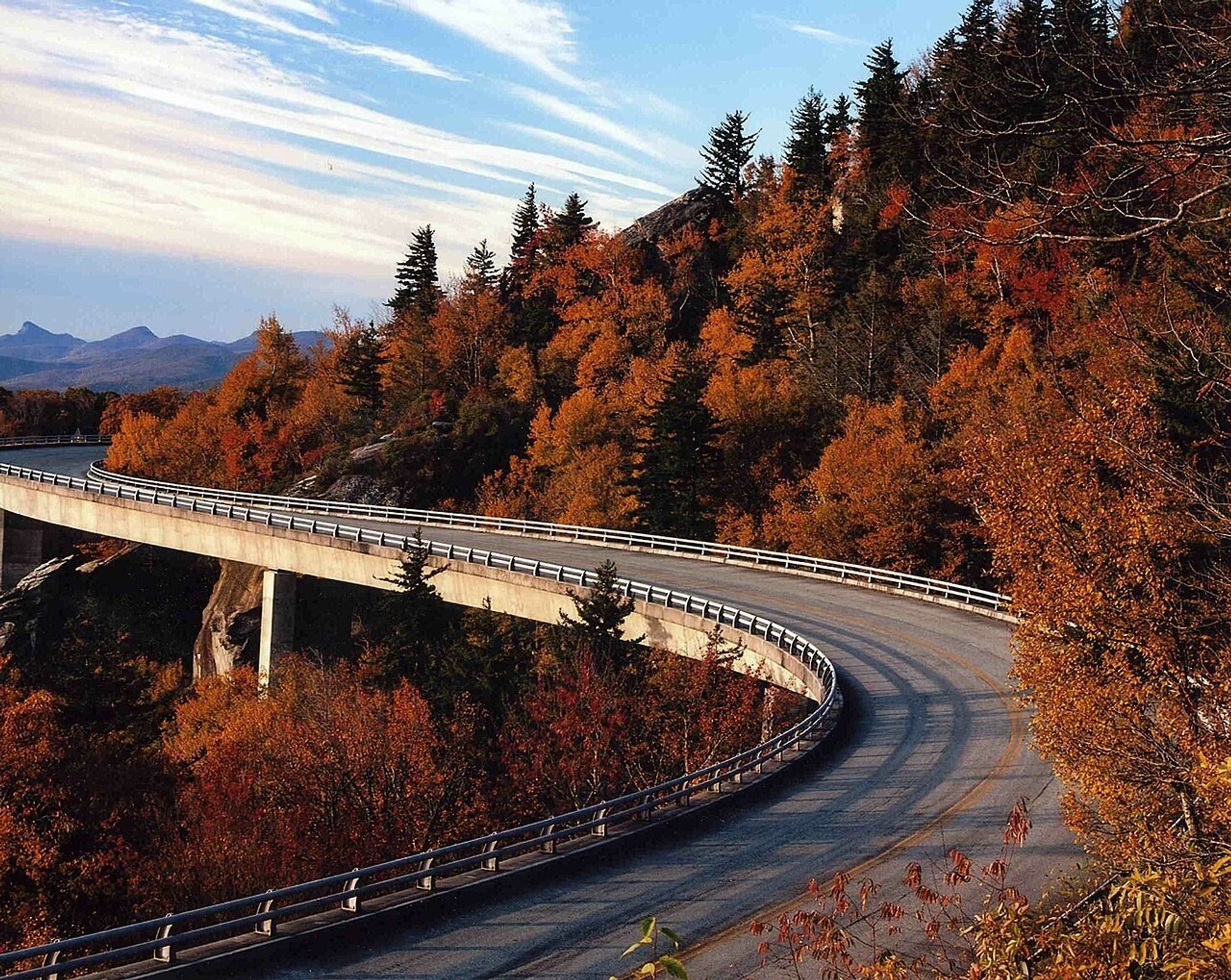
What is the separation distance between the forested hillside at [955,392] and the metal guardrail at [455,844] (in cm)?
524

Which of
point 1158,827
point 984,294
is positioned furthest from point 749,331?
point 1158,827

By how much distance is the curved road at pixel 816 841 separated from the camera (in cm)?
1332

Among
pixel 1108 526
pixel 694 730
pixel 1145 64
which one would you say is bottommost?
pixel 694 730

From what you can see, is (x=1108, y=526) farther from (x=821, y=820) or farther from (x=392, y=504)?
(x=392, y=504)

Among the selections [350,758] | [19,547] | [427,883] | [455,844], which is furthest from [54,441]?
[427,883]

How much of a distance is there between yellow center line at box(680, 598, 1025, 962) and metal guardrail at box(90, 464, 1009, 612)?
2304mm

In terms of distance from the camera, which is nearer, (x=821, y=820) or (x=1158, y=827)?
(x=1158, y=827)

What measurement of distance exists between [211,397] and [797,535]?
2514 inches

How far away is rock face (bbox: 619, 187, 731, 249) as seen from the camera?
3551 inches

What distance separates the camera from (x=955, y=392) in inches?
2172

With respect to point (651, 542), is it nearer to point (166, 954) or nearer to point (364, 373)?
point (166, 954)

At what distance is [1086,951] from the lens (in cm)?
715

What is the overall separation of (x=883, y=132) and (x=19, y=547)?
65992mm

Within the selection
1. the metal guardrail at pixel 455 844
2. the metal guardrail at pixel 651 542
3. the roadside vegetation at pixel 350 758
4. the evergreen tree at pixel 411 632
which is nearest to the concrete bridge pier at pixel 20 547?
the metal guardrail at pixel 651 542
